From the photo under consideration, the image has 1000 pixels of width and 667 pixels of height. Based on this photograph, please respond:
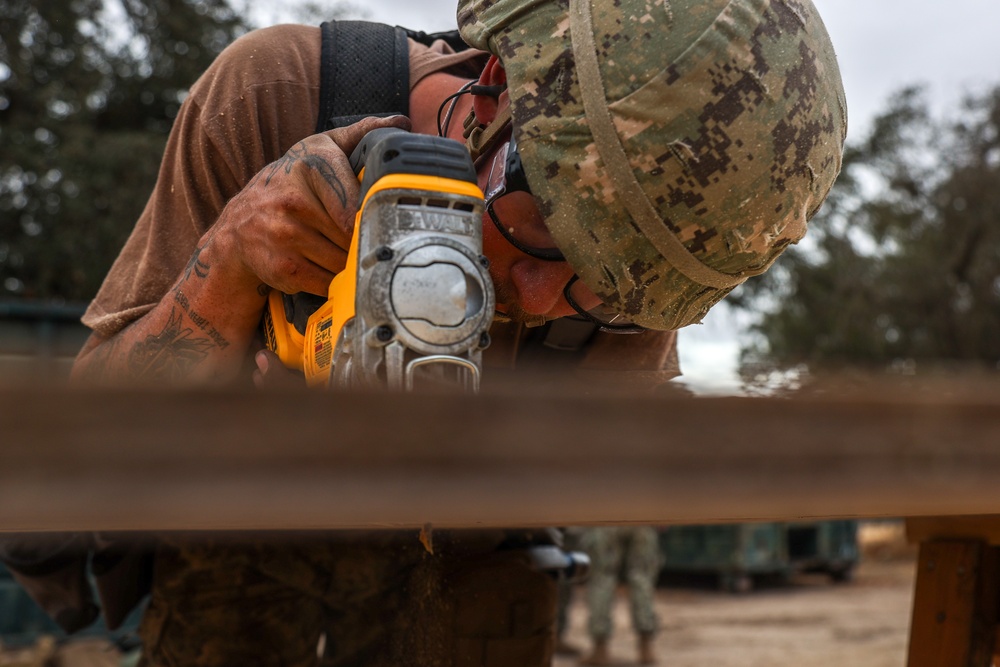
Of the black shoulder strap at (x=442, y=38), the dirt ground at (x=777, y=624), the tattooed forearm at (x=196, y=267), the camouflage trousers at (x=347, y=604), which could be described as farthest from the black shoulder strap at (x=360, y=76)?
the dirt ground at (x=777, y=624)

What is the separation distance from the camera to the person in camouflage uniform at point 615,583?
802cm

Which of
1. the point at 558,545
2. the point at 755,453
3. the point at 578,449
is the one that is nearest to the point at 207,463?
the point at 578,449

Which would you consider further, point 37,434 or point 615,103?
point 615,103

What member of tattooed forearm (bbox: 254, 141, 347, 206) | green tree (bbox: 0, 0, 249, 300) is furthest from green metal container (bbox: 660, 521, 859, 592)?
tattooed forearm (bbox: 254, 141, 347, 206)

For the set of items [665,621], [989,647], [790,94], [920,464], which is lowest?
[665,621]

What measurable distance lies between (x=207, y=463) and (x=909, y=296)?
1660 cm

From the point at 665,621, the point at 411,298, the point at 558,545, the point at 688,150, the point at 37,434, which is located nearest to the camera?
the point at 37,434

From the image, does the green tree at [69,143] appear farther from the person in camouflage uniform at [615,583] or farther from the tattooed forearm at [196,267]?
the tattooed forearm at [196,267]

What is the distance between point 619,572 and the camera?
8867 millimetres

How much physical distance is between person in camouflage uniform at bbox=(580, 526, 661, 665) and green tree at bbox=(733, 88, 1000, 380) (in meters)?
6.98

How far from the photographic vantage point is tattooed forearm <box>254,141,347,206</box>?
4.64 feet

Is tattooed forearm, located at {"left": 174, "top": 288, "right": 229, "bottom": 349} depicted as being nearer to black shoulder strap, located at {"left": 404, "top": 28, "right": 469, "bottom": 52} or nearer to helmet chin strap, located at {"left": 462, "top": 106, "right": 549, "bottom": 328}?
helmet chin strap, located at {"left": 462, "top": 106, "right": 549, "bottom": 328}

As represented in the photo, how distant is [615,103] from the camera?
137 cm

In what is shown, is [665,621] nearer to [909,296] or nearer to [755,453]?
[909,296]
